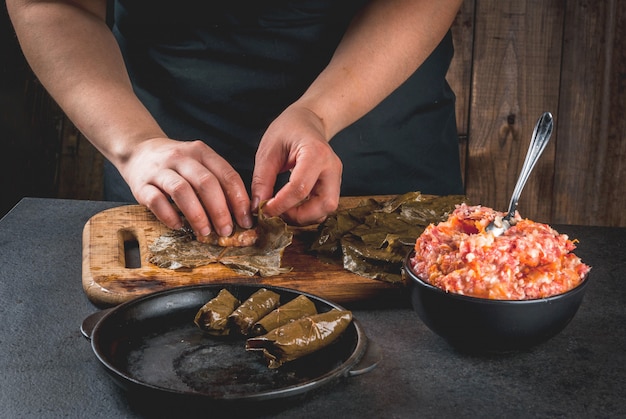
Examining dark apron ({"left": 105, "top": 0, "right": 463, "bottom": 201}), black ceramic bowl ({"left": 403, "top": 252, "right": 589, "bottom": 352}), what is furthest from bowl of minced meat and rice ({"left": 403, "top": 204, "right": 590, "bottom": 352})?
dark apron ({"left": 105, "top": 0, "right": 463, "bottom": 201})

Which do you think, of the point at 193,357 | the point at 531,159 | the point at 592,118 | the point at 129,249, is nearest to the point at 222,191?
the point at 129,249

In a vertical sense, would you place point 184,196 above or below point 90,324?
above

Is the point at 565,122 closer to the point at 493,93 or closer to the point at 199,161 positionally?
the point at 493,93

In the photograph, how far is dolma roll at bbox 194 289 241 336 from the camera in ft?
4.40

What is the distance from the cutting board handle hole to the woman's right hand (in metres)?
0.11

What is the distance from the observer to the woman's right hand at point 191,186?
176 cm

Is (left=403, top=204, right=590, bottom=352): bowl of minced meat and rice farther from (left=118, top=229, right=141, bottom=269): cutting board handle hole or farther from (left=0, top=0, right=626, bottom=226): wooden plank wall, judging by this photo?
(left=0, top=0, right=626, bottom=226): wooden plank wall

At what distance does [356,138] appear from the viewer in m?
2.44

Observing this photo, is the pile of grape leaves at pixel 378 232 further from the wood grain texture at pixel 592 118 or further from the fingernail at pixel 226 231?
the wood grain texture at pixel 592 118

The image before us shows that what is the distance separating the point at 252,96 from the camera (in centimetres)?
230

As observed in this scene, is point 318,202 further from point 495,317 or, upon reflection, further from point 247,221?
point 495,317

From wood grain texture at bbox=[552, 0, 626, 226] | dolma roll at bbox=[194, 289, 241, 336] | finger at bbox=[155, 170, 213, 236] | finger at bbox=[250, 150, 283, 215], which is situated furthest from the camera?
wood grain texture at bbox=[552, 0, 626, 226]

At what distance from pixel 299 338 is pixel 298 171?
0.62 metres

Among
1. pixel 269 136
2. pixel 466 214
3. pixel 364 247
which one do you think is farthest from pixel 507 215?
pixel 269 136
